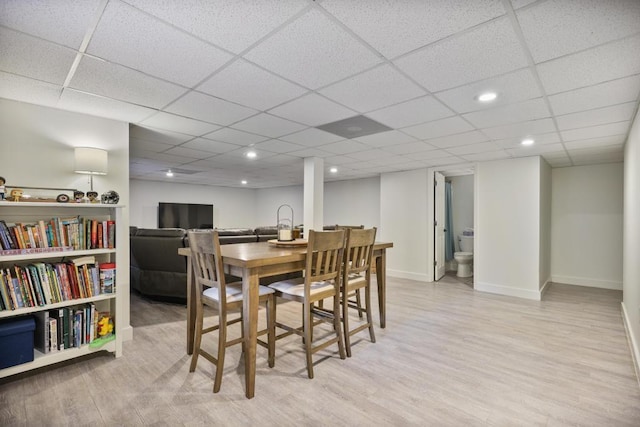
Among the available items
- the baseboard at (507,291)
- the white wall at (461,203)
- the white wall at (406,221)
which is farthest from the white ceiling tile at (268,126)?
the white wall at (461,203)

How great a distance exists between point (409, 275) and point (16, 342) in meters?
5.67

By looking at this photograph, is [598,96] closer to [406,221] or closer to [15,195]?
[406,221]

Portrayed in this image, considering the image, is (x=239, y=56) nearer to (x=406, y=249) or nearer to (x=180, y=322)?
(x=180, y=322)

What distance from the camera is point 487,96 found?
2434 mm

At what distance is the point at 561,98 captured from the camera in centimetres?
246

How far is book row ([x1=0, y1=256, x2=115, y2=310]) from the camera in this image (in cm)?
223

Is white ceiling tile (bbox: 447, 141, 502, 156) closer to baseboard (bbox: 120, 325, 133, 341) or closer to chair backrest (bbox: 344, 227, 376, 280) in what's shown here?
chair backrest (bbox: 344, 227, 376, 280)

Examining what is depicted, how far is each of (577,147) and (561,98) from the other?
2289 millimetres

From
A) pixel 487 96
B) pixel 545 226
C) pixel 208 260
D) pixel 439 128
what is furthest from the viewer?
pixel 545 226

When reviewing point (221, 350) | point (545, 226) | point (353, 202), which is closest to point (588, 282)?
point (545, 226)

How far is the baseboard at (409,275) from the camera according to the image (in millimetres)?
5973

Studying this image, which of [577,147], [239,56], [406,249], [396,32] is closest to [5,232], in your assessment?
[239,56]

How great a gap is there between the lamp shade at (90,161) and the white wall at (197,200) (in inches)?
221

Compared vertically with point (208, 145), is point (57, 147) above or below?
below
